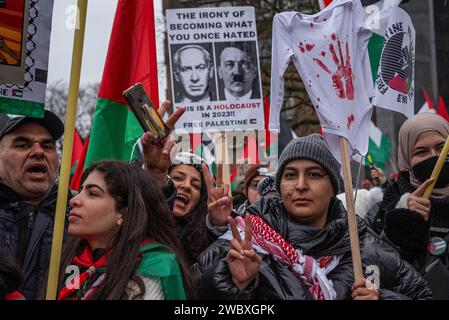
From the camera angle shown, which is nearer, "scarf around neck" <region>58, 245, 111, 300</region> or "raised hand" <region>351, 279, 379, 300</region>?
"scarf around neck" <region>58, 245, 111, 300</region>

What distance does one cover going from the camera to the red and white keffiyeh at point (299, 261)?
4.12 m

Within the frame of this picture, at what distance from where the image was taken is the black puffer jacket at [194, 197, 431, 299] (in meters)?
3.99

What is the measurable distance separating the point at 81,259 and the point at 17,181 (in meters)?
0.90

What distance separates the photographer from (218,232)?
4430mm

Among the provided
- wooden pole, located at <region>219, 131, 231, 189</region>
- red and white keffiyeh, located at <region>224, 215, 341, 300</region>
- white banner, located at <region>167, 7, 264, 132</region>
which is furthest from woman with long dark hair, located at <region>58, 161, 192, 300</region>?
white banner, located at <region>167, 7, 264, 132</region>

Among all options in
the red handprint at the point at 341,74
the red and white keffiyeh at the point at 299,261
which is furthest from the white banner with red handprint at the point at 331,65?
the red and white keffiyeh at the point at 299,261

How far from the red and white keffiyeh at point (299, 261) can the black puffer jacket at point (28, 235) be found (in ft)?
3.21

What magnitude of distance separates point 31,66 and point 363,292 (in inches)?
69.5

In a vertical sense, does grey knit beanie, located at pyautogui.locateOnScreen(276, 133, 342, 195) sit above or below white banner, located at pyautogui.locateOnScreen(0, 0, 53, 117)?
below

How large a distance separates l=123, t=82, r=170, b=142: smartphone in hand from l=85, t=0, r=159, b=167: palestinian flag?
58 cm

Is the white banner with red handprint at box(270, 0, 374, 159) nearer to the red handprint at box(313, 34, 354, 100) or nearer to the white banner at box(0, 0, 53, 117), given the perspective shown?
the red handprint at box(313, 34, 354, 100)

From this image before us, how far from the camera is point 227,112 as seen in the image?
272 inches

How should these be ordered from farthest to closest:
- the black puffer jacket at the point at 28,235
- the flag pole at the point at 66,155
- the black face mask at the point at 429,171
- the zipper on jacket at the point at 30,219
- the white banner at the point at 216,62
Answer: the white banner at the point at 216,62, the black face mask at the point at 429,171, the zipper on jacket at the point at 30,219, the black puffer jacket at the point at 28,235, the flag pole at the point at 66,155

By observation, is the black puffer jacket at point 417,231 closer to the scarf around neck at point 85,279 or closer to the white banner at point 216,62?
the scarf around neck at point 85,279
